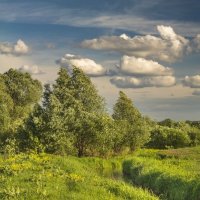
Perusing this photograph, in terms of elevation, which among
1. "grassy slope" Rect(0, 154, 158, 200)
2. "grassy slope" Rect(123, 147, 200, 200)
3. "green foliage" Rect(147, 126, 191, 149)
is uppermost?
"green foliage" Rect(147, 126, 191, 149)

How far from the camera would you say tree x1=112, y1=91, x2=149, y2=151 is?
81.0 meters

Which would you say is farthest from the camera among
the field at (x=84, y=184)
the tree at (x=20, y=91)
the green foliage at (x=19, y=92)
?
the tree at (x=20, y=91)

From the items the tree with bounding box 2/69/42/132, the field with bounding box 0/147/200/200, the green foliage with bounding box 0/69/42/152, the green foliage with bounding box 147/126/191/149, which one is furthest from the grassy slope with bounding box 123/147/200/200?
the tree with bounding box 2/69/42/132

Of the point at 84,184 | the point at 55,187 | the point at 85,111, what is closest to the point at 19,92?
the point at 85,111

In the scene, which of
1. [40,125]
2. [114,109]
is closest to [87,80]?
[114,109]

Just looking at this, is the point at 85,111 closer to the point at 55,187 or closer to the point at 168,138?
the point at 168,138

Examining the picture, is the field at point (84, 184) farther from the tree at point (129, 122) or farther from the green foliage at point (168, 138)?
the green foliage at point (168, 138)

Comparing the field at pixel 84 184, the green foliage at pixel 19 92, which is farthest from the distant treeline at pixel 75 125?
the field at pixel 84 184

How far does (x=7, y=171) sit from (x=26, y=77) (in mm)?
82397

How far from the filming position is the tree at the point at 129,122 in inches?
3189

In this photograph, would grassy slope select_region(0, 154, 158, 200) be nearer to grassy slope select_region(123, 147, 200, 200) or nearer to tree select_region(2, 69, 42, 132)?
grassy slope select_region(123, 147, 200, 200)

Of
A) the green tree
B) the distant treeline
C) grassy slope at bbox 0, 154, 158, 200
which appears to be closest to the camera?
grassy slope at bbox 0, 154, 158, 200

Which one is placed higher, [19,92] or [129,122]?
[19,92]

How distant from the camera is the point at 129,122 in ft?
276
